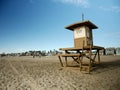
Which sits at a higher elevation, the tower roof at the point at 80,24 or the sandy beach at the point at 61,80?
the tower roof at the point at 80,24

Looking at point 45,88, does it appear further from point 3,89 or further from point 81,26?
point 81,26

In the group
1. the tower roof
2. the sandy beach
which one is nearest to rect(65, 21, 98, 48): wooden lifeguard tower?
the tower roof

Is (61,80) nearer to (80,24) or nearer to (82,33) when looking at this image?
(82,33)

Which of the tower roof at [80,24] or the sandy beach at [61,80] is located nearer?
the sandy beach at [61,80]

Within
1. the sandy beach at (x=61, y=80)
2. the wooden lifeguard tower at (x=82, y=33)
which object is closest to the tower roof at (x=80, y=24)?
the wooden lifeguard tower at (x=82, y=33)

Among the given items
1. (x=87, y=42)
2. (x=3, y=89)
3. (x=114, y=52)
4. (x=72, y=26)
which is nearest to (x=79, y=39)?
(x=87, y=42)

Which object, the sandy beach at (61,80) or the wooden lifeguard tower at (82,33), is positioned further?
the wooden lifeguard tower at (82,33)

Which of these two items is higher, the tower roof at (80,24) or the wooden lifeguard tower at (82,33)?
the tower roof at (80,24)

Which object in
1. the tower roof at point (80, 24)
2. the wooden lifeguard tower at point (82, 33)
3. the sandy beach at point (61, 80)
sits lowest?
the sandy beach at point (61, 80)

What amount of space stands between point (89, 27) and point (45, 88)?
20.1ft

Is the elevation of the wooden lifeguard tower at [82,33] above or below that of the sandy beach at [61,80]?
above

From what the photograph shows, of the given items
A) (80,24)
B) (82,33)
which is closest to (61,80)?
(82,33)

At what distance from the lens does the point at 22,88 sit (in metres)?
4.77

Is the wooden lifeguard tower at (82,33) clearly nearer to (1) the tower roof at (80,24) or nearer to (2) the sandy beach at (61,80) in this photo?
(1) the tower roof at (80,24)
